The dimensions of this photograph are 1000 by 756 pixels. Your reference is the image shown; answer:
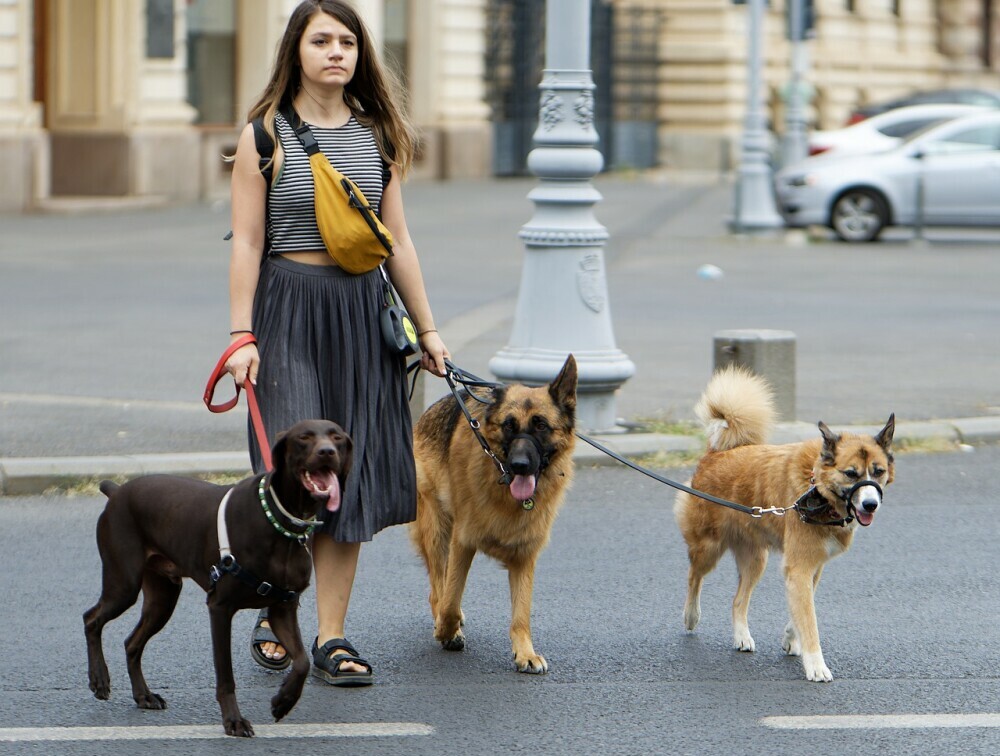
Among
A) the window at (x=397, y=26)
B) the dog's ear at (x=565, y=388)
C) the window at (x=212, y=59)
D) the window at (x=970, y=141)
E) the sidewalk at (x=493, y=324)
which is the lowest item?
the sidewalk at (x=493, y=324)

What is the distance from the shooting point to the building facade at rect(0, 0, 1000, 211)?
77.3 feet

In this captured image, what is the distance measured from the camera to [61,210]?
22594 mm

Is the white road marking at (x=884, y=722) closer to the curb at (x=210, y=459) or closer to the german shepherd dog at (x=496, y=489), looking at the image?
the german shepherd dog at (x=496, y=489)

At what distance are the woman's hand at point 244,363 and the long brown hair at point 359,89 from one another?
650mm

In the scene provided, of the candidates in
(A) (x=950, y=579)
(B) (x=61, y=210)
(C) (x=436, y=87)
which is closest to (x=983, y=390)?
(A) (x=950, y=579)

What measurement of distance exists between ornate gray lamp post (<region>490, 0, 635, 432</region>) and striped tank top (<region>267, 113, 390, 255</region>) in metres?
3.99

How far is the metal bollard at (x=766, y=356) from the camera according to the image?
9.18 m

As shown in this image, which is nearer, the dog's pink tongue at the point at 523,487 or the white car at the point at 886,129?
the dog's pink tongue at the point at 523,487

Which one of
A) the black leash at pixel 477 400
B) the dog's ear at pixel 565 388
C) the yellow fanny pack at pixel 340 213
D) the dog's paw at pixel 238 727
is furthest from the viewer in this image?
the black leash at pixel 477 400

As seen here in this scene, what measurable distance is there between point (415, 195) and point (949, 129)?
Result: 915 cm

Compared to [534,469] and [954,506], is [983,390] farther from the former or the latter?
[534,469]

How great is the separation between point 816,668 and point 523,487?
112cm

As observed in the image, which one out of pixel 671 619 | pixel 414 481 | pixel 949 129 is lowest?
pixel 671 619

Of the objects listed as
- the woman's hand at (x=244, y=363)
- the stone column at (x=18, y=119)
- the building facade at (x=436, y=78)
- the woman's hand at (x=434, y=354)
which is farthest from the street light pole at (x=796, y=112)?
the woman's hand at (x=244, y=363)
